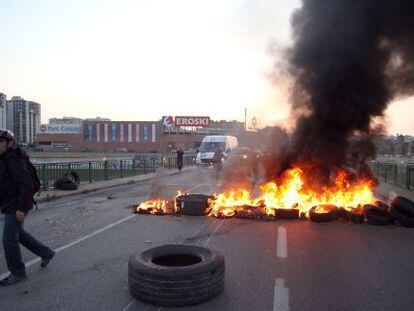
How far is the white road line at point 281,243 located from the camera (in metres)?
6.62

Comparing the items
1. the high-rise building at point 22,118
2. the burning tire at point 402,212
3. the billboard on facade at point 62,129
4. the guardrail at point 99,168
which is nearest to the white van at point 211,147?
the guardrail at point 99,168

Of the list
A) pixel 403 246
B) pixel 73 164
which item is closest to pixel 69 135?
pixel 73 164

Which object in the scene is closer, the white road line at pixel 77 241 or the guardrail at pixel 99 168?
the white road line at pixel 77 241

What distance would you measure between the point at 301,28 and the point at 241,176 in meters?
4.86

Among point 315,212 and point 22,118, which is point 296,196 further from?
point 22,118

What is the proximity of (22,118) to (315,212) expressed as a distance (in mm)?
128084

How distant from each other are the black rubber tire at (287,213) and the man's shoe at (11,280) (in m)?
5.96

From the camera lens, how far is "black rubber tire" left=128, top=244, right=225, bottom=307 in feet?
14.3

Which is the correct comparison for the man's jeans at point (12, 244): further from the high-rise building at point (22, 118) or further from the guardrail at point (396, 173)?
the high-rise building at point (22, 118)

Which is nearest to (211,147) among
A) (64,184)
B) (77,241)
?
(64,184)

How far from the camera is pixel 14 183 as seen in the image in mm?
5102

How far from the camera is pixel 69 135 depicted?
3738 inches

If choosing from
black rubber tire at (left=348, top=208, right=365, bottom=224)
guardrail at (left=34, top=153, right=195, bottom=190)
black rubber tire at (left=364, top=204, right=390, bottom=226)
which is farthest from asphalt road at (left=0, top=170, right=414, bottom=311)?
guardrail at (left=34, top=153, right=195, bottom=190)

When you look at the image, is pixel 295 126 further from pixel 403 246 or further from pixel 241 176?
pixel 403 246
